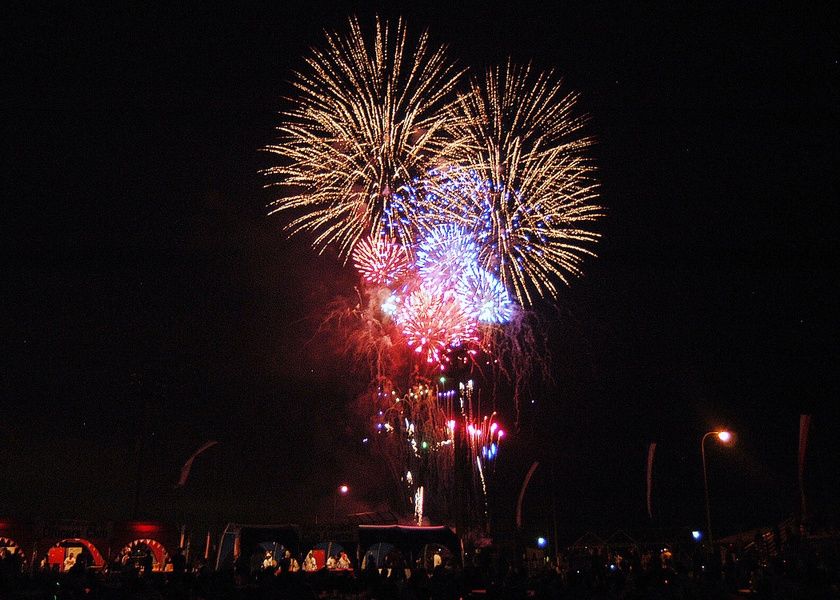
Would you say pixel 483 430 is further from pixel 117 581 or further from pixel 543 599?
pixel 543 599

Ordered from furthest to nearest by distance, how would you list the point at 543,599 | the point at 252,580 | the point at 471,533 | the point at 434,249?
the point at 471,533 < the point at 434,249 < the point at 252,580 < the point at 543,599

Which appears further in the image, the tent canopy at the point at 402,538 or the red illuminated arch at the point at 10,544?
the red illuminated arch at the point at 10,544

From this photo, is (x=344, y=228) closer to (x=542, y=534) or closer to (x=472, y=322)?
(x=472, y=322)

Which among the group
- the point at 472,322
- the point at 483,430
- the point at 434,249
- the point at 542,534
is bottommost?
the point at 542,534

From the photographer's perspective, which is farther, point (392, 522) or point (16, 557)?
point (392, 522)

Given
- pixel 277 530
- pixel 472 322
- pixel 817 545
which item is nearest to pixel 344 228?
pixel 472 322

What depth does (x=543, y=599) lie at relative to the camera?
14961 millimetres

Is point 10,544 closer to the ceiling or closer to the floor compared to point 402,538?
closer to the floor

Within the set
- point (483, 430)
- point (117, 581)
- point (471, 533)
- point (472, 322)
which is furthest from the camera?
point (471, 533)

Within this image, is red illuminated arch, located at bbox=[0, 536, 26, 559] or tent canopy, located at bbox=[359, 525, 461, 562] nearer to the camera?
tent canopy, located at bbox=[359, 525, 461, 562]

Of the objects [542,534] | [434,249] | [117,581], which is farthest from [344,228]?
[542,534]

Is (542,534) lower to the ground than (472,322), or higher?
lower

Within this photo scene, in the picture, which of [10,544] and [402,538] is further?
[10,544]

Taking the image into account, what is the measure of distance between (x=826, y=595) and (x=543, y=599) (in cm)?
514
